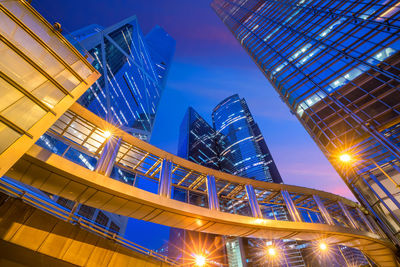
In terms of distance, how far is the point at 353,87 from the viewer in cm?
1614

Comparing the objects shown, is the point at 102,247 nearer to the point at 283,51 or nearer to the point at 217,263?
the point at 283,51

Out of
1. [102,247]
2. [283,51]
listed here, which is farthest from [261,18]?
[102,247]

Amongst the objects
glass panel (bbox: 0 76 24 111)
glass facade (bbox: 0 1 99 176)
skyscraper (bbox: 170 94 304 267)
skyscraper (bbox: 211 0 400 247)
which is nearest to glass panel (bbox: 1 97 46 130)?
glass facade (bbox: 0 1 99 176)

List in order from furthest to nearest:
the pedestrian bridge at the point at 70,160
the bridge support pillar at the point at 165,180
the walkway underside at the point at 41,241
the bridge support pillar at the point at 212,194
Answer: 1. the bridge support pillar at the point at 212,194
2. the bridge support pillar at the point at 165,180
3. the walkway underside at the point at 41,241
4. the pedestrian bridge at the point at 70,160

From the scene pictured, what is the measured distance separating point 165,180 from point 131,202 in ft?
7.45

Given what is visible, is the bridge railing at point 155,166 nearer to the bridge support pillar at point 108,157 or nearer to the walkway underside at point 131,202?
the bridge support pillar at point 108,157

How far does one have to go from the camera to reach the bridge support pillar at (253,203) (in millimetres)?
11305

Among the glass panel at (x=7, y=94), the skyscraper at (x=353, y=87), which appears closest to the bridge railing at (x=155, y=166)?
the glass panel at (x=7, y=94)

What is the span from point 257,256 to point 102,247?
48.0m

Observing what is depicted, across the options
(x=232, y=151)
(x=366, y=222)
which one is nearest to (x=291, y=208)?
(x=366, y=222)

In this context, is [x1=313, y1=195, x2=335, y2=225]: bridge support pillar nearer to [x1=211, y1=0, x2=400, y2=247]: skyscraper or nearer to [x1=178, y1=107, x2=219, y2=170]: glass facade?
[x1=211, y1=0, x2=400, y2=247]: skyscraper

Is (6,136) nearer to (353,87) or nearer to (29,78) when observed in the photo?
(29,78)

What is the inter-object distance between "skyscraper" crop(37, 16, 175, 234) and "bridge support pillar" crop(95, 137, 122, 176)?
2878 mm

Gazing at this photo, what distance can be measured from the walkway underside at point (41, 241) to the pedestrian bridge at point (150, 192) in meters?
1.07
